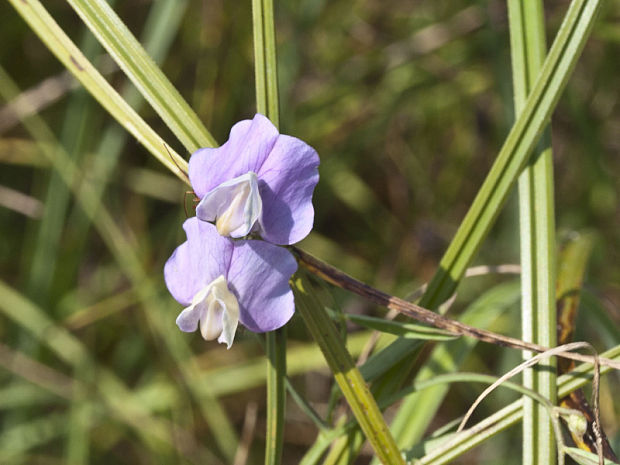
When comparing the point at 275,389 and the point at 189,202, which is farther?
the point at 189,202

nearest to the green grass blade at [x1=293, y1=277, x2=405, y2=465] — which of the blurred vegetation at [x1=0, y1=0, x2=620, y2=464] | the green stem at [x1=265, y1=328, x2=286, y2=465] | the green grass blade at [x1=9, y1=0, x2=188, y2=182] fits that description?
the green stem at [x1=265, y1=328, x2=286, y2=465]

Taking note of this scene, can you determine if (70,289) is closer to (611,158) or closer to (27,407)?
(27,407)

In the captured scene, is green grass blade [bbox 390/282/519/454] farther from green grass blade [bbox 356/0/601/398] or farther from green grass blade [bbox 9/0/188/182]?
green grass blade [bbox 9/0/188/182]

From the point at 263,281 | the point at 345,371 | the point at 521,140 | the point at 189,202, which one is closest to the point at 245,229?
the point at 263,281

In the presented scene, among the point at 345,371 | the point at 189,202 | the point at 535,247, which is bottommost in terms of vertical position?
the point at 345,371

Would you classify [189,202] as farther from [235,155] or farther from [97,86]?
[235,155]
